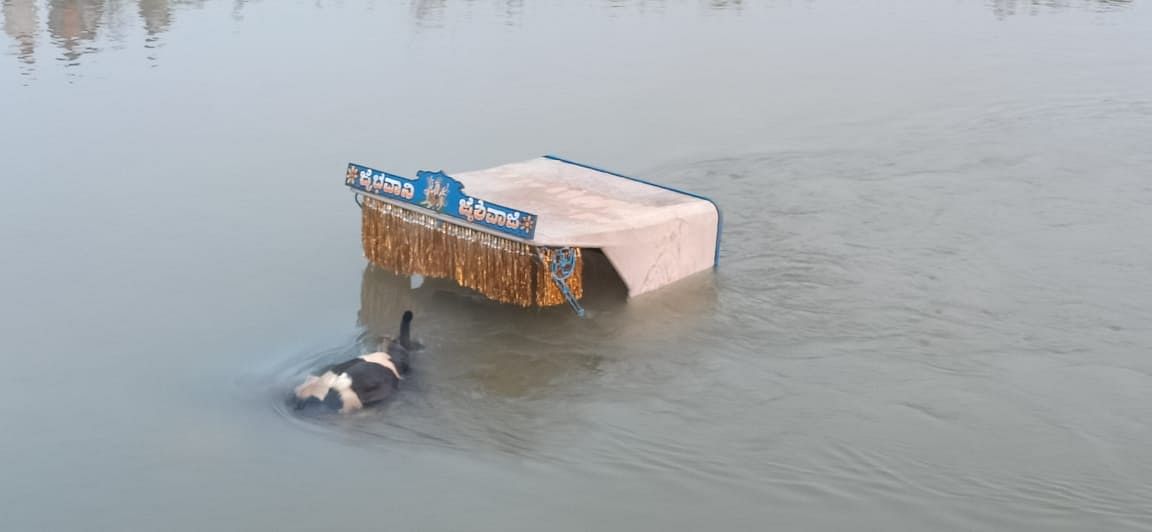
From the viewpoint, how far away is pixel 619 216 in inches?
493

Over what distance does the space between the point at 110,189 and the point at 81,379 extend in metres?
5.69

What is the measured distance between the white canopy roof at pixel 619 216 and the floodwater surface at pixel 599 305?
368mm

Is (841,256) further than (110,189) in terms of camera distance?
No

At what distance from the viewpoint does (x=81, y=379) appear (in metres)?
10.6

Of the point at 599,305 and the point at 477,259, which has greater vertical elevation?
the point at 477,259

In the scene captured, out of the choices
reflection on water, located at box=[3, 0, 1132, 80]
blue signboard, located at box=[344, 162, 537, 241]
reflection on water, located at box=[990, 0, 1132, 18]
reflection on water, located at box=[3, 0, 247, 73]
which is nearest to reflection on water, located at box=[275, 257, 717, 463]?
blue signboard, located at box=[344, 162, 537, 241]

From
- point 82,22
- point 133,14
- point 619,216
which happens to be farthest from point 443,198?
point 133,14

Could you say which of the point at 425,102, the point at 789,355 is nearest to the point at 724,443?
the point at 789,355

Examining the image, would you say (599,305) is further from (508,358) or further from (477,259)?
(508,358)

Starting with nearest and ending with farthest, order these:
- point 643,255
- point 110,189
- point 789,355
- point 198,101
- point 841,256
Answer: point 789,355 < point 643,255 < point 841,256 < point 110,189 < point 198,101

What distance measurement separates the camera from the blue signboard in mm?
11500

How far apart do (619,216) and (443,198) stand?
1.72m

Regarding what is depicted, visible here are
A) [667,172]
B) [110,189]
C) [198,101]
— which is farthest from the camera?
[198,101]

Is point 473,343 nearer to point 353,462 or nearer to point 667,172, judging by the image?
point 353,462
